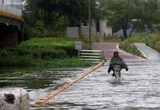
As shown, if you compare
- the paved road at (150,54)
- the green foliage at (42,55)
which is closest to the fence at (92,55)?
the green foliage at (42,55)

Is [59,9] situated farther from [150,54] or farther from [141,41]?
[141,41]

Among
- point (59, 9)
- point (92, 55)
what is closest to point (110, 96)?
point (92, 55)

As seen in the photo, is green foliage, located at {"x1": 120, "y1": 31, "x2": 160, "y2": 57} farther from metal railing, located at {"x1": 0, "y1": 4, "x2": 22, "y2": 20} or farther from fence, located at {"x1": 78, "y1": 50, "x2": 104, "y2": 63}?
metal railing, located at {"x1": 0, "y1": 4, "x2": 22, "y2": 20}

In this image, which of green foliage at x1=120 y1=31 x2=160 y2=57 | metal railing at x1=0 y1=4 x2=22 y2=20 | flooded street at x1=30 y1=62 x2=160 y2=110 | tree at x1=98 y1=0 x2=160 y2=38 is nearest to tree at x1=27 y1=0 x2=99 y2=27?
green foliage at x1=120 y1=31 x2=160 y2=57

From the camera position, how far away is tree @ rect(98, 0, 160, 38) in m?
102

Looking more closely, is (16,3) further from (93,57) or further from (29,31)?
(93,57)

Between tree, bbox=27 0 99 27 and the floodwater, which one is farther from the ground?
tree, bbox=27 0 99 27

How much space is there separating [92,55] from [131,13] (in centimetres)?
5296

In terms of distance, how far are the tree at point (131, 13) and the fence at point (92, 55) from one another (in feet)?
171

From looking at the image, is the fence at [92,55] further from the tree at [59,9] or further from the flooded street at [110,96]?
the flooded street at [110,96]

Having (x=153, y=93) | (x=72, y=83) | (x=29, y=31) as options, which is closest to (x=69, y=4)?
(x=29, y=31)

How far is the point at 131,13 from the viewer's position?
101312 millimetres

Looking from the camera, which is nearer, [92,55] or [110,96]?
[110,96]

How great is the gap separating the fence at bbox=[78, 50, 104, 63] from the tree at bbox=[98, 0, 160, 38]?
52179mm
